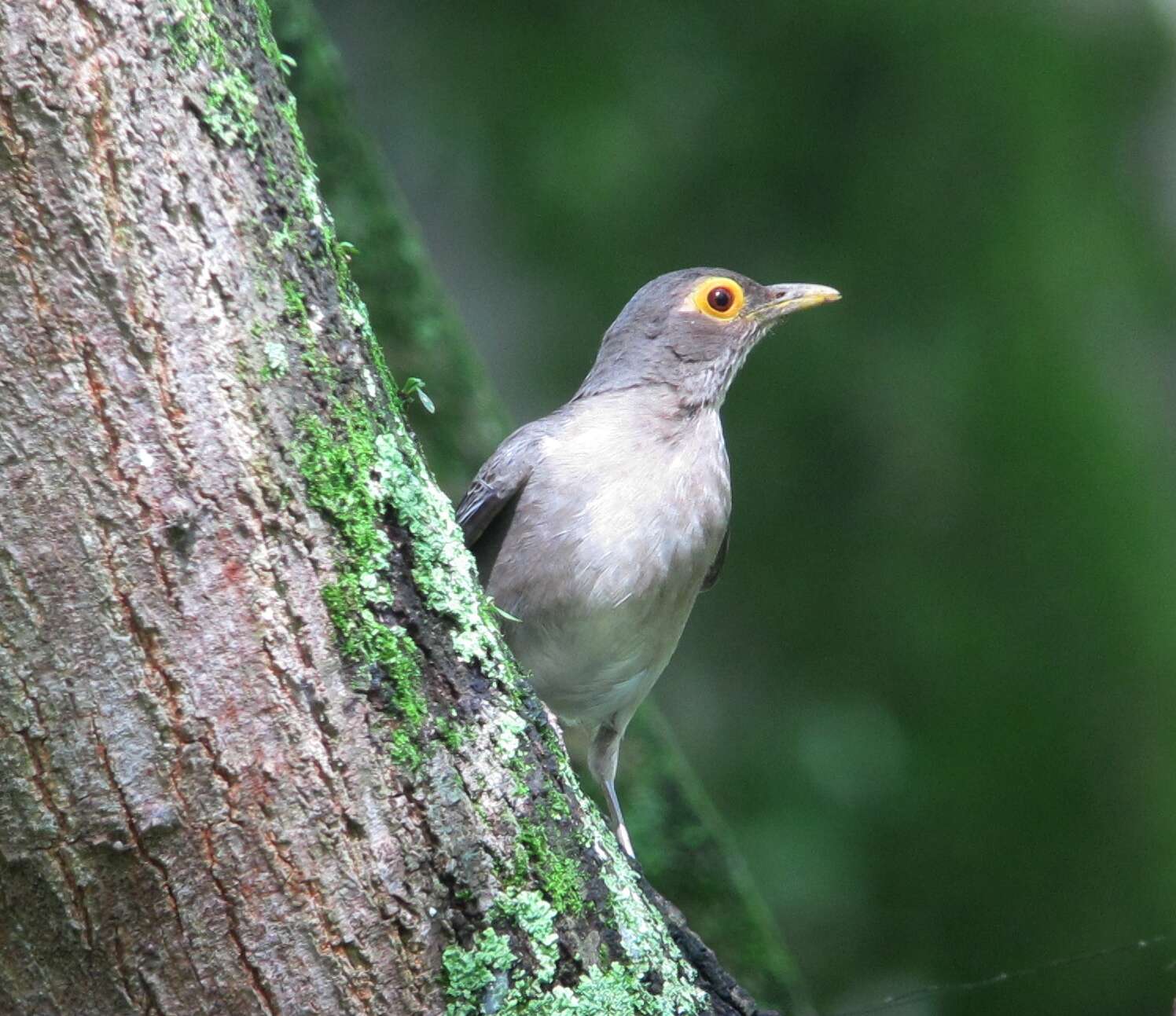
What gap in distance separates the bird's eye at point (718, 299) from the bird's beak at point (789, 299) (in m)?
0.10

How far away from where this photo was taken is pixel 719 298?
5.45m

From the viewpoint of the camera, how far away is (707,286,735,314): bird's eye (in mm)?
5441

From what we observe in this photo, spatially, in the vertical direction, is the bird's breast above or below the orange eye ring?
below

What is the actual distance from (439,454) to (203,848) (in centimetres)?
319

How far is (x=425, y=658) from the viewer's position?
2730 millimetres

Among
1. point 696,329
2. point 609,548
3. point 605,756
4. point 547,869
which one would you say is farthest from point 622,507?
point 547,869

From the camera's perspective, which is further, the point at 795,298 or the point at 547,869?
the point at 795,298

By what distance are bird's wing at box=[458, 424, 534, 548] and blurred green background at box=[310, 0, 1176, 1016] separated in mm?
2786

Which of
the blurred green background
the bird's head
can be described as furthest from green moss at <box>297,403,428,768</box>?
the blurred green background

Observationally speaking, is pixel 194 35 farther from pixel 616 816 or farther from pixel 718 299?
pixel 616 816

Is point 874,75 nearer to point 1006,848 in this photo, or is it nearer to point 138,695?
point 1006,848

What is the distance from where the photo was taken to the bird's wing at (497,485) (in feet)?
16.4

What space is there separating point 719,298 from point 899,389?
2.22 meters

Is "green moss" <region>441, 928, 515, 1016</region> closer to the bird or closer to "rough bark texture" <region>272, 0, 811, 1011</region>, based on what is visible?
the bird
